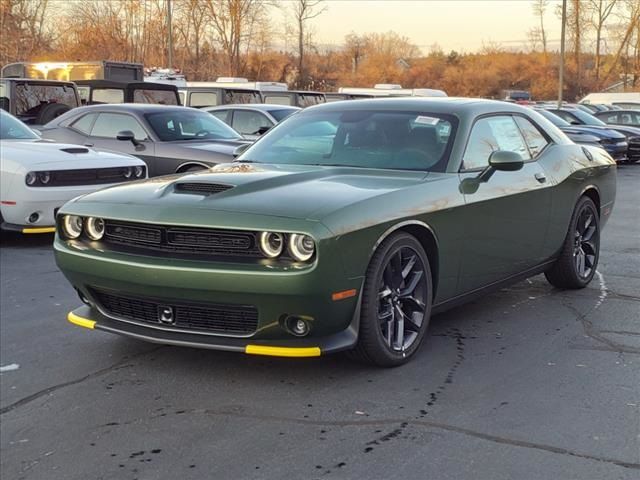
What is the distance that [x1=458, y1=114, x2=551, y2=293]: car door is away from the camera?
483 cm

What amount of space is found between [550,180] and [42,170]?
4.70 m

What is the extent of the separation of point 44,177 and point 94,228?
380 cm

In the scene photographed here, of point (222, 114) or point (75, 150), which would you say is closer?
point (75, 150)

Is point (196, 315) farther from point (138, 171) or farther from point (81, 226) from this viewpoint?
point (138, 171)

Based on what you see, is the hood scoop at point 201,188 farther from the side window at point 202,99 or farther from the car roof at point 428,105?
the side window at point 202,99

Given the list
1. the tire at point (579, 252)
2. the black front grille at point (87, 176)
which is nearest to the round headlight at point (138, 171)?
the black front grille at point (87, 176)

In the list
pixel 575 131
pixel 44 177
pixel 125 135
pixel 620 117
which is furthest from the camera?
pixel 620 117

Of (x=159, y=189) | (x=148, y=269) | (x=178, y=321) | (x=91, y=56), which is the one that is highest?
(x=91, y=56)

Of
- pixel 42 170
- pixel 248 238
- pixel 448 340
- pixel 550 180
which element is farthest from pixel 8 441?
pixel 42 170

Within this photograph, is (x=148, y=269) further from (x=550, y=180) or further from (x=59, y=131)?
(x=59, y=131)

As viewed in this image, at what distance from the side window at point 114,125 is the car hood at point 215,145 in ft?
2.14

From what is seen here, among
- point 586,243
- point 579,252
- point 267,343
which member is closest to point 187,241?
point 267,343

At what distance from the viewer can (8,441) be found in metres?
3.50

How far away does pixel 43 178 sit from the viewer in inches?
308
